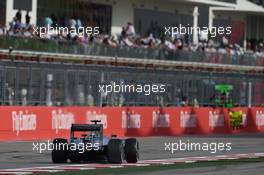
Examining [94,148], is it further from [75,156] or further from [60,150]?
[60,150]

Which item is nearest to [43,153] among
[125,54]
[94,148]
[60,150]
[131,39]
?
[60,150]

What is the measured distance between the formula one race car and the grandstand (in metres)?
11.0

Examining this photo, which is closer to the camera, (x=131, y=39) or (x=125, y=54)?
(x=125, y=54)

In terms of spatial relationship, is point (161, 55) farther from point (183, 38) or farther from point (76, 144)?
point (76, 144)

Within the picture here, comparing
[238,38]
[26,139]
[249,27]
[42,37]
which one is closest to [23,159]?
[26,139]

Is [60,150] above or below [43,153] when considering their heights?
above

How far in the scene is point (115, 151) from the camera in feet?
65.4

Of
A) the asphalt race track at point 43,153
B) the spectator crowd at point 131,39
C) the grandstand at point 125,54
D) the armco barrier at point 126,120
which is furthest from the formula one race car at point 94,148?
the spectator crowd at point 131,39

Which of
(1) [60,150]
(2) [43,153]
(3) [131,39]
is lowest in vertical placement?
(2) [43,153]

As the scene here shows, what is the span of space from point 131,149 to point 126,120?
15.8 m

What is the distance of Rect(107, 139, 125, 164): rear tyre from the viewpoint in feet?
65.0

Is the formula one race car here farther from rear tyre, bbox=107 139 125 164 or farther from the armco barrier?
the armco barrier

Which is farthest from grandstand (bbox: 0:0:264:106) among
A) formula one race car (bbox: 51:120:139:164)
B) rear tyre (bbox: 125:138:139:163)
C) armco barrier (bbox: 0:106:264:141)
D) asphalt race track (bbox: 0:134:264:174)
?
rear tyre (bbox: 125:138:139:163)

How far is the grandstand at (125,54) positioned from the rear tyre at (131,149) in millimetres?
11465
